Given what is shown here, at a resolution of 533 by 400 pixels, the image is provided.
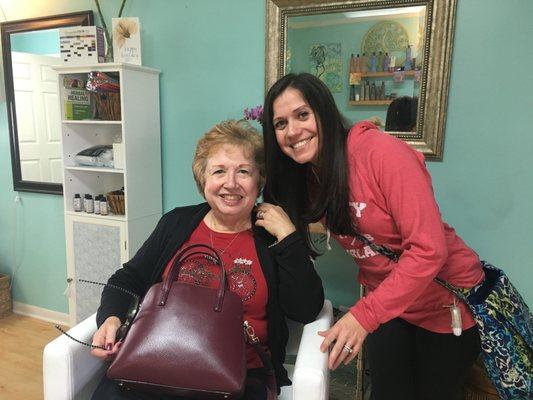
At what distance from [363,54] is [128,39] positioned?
1242 mm

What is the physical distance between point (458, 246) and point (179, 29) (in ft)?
5.98

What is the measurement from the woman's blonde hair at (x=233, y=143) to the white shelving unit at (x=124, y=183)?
888 millimetres

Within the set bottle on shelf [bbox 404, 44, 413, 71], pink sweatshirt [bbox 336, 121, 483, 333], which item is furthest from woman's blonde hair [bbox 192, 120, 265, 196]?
bottle on shelf [bbox 404, 44, 413, 71]

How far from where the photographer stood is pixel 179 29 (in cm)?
Answer: 223

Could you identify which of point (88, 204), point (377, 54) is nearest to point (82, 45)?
point (88, 204)

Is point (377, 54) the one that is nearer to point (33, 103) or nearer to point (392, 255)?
point (392, 255)

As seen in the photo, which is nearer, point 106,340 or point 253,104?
point 106,340

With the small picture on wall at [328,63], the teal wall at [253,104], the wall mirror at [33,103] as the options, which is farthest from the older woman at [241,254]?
the wall mirror at [33,103]

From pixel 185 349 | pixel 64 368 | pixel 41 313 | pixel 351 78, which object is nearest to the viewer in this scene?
pixel 185 349

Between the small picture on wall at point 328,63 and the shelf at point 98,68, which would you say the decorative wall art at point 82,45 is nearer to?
the shelf at point 98,68

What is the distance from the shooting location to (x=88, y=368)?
3.92 ft

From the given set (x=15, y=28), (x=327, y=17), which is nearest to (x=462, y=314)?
Result: (x=327, y=17)

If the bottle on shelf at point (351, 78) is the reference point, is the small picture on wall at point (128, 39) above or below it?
above

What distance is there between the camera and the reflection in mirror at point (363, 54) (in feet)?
5.94
